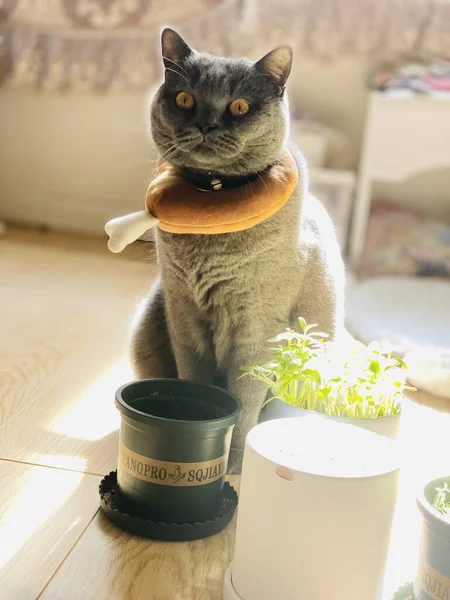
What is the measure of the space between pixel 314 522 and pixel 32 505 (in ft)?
1.50

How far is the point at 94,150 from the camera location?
2.94m

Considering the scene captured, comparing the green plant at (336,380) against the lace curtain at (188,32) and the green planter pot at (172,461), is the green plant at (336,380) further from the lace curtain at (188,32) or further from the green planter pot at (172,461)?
the lace curtain at (188,32)

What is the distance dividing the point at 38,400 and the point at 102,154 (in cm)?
169

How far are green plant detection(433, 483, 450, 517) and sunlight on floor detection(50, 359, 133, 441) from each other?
2.16 feet

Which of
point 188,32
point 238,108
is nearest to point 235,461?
point 238,108

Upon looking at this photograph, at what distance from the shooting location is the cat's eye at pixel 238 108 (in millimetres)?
1097

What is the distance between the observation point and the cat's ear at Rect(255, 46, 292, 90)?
1.13 meters

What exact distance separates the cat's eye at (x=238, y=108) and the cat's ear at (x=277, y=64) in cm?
8

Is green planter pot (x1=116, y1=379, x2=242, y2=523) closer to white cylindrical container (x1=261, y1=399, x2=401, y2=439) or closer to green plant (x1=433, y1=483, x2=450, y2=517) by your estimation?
white cylindrical container (x1=261, y1=399, x2=401, y2=439)

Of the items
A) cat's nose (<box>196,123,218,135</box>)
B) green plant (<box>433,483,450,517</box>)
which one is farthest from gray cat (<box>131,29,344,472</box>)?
green plant (<box>433,483,450,517</box>)

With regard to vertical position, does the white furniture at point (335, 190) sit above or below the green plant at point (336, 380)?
above

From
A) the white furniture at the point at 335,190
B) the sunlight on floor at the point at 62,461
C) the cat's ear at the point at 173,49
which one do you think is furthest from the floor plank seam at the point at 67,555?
the white furniture at the point at 335,190

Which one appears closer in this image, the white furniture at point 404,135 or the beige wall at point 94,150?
the white furniture at point 404,135

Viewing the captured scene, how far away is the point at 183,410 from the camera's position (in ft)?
3.67
